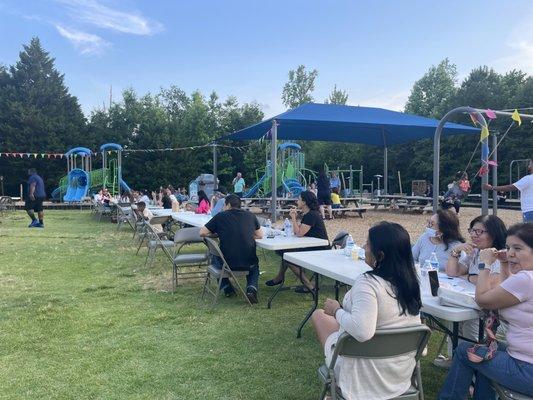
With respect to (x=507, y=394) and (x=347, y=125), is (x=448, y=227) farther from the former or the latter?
(x=347, y=125)

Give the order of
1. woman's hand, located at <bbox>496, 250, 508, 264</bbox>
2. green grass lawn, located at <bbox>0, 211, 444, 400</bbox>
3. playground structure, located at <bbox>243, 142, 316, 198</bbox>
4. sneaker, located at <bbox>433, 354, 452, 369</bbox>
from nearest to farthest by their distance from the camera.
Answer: woman's hand, located at <bbox>496, 250, 508, 264</bbox> → green grass lawn, located at <bbox>0, 211, 444, 400</bbox> → sneaker, located at <bbox>433, 354, 452, 369</bbox> → playground structure, located at <bbox>243, 142, 316, 198</bbox>

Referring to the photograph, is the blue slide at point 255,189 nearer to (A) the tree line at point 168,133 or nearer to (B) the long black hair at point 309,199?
(A) the tree line at point 168,133

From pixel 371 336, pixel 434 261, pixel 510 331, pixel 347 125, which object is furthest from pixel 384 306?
pixel 347 125

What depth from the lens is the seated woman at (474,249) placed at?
2869 millimetres

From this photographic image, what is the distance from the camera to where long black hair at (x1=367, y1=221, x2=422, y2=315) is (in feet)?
6.73

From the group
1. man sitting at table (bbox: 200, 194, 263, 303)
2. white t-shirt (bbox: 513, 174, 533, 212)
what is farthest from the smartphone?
white t-shirt (bbox: 513, 174, 533, 212)

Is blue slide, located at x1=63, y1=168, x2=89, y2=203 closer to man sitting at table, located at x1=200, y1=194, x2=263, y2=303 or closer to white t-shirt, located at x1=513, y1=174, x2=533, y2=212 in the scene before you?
man sitting at table, located at x1=200, y1=194, x2=263, y2=303

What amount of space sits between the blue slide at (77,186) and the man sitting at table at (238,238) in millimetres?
16598

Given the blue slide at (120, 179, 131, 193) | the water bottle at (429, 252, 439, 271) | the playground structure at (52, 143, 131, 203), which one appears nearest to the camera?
the water bottle at (429, 252, 439, 271)

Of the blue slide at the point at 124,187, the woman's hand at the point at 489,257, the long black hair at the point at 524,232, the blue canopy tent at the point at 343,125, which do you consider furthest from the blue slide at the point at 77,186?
the long black hair at the point at 524,232

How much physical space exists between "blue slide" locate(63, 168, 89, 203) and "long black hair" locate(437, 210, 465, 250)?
18.7 m

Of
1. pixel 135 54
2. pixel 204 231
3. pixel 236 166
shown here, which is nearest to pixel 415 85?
pixel 236 166

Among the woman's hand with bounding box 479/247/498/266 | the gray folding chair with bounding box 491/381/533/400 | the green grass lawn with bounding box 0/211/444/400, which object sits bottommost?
the green grass lawn with bounding box 0/211/444/400

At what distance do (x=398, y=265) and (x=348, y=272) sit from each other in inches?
50.7
